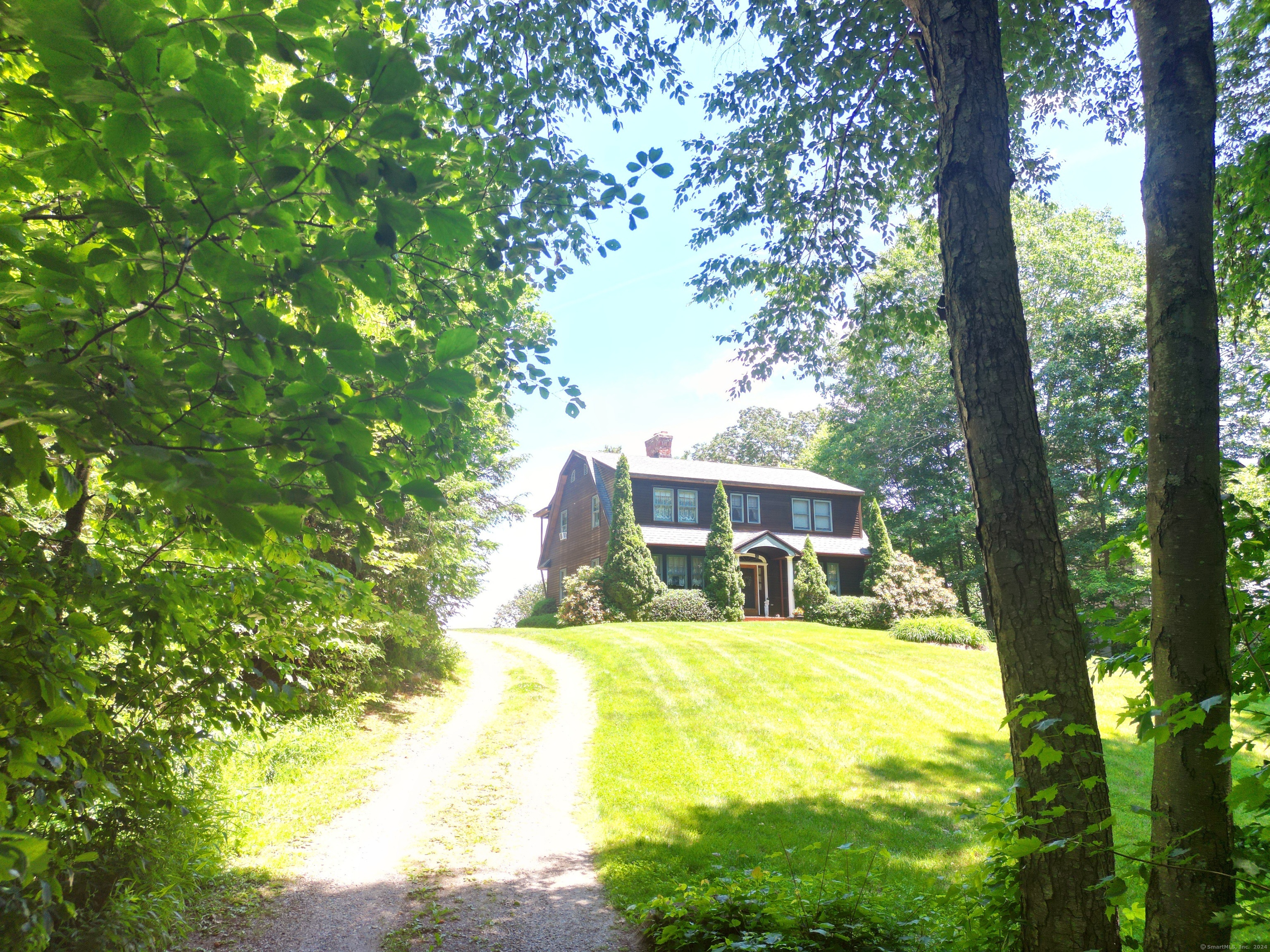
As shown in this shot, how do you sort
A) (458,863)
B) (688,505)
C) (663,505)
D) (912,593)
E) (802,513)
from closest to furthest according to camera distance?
(458,863), (912,593), (663,505), (688,505), (802,513)

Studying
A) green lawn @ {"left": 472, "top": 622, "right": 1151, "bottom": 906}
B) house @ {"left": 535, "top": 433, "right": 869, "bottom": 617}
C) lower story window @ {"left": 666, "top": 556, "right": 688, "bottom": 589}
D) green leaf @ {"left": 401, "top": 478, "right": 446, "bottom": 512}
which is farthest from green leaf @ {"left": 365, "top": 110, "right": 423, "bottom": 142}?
lower story window @ {"left": 666, "top": 556, "right": 688, "bottom": 589}

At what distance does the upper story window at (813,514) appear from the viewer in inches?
1196

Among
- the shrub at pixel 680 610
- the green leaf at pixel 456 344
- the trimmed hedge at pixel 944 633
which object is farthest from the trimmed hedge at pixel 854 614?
the green leaf at pixel 456 344

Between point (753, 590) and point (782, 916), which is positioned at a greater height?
point (753, 590)

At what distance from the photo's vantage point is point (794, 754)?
997 cm

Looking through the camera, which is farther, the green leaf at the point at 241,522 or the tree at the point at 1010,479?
the tree at the point at 1010,479

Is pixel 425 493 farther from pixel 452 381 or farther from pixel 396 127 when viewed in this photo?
pixel 396 127

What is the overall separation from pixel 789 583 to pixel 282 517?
27.8 metres

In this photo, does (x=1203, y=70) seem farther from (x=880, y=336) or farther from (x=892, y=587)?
(x=892, y=587)

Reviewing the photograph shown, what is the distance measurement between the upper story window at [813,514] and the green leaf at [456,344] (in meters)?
29.7

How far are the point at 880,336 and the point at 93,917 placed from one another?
7742 millimetres

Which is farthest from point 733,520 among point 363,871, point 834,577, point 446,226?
point 446,226

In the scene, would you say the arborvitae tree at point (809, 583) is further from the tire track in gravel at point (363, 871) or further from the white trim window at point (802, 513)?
the tire track in gravel at point (363, 871)

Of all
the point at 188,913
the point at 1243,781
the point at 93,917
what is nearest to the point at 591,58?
the point at 1243,781
